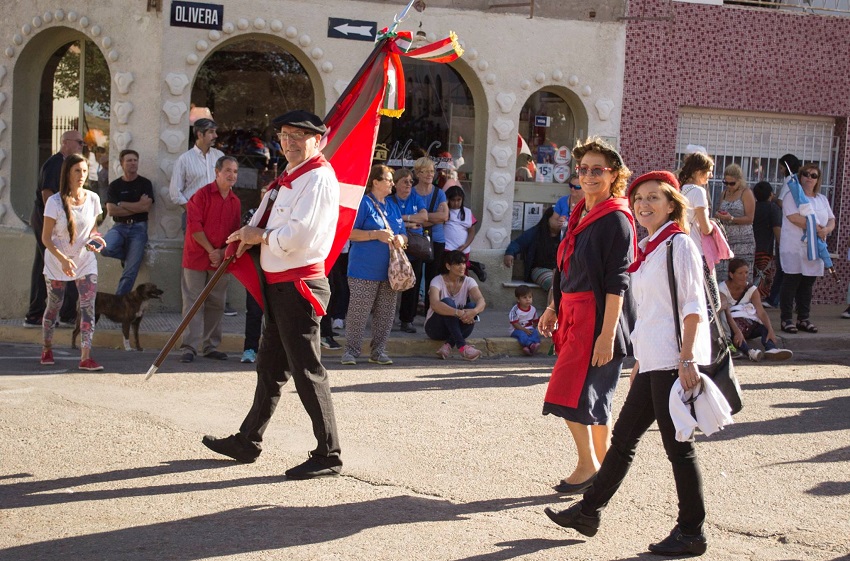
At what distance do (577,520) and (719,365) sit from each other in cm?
102

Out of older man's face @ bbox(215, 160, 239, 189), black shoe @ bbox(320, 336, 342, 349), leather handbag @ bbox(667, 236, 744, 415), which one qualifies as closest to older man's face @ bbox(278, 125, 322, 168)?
leather handbag @ bbox(667, 236, 744, 415)

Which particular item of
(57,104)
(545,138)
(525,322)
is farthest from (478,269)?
(57,104)

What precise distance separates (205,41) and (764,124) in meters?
7.58

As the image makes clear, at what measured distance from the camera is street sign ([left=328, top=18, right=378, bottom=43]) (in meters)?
12.6

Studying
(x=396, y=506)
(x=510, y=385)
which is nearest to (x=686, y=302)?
(x=396, y=506)

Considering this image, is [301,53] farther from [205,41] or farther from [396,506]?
[396,506]

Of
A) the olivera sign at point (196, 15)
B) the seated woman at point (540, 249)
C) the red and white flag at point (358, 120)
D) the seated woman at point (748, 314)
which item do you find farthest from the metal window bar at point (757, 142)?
the red and white flag at point (358, 120)

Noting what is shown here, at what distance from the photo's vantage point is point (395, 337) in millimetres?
11211

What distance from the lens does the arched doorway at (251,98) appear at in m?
12.8

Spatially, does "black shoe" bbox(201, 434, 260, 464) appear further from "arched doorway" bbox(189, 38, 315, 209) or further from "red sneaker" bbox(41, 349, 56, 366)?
"arched doorway" bbox(189, 38, 315, 209)

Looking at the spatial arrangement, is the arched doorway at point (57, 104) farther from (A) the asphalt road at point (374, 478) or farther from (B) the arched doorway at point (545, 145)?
(B) the arched doorway at point (545, 145)

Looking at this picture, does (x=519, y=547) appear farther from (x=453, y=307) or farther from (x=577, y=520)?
(x=453, y=307)

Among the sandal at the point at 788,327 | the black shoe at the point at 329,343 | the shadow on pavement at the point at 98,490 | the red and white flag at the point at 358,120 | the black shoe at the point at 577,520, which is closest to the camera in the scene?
the black shoe at the point at 577,520

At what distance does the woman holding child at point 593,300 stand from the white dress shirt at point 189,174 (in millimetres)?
6538
